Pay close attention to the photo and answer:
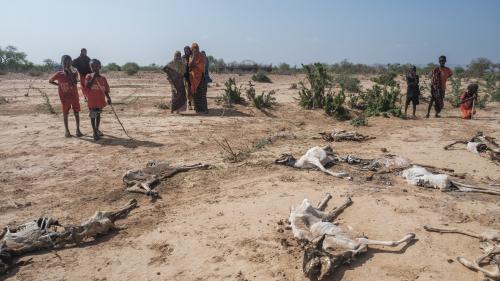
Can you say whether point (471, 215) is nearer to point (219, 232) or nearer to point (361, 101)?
point (219, 232)

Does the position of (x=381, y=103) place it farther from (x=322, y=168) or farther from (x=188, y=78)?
(x=322, y=168)

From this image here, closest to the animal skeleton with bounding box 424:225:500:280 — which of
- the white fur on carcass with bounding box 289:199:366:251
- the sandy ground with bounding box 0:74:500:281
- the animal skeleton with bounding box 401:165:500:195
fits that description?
the sandy ground with bounding box 0:74:500:281

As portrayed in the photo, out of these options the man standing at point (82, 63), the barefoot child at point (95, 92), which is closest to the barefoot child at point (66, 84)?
the barefoot child at point (95, 92)

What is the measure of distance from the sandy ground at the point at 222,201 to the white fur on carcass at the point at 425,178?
128 mm

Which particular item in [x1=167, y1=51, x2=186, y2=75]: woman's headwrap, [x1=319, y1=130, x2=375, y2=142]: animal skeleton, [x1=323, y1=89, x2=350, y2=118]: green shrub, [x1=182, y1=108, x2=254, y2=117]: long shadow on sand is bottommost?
→ [x1=319, y1=130, x2=375, y2=142]: animal skeleton

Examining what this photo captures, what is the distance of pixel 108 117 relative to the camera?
33.1ft

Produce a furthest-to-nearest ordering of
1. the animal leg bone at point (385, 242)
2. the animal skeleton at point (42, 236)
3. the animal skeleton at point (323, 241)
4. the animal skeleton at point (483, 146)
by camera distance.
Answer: the animal skeleton at point (483, 146) < the animal skeleton at point (42, 236) < the animal leg bone at point (385, 242) < the animal skeleton at point (323, 241)

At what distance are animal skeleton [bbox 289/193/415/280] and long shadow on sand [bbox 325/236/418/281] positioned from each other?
5 centimetres

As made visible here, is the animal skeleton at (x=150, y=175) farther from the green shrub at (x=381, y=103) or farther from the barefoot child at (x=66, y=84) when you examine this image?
the green shrub at (x=381, y=103)

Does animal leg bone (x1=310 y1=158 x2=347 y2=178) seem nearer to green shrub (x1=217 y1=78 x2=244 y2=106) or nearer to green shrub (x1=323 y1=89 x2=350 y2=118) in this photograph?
green shrub (x1=323 y1=89 x2=350 y2=118)

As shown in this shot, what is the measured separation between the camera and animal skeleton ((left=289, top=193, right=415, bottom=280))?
315 cm

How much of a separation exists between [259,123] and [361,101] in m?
3.80

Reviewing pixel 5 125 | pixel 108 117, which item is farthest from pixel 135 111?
pixel 5 125

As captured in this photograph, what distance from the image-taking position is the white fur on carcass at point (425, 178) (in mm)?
4836
